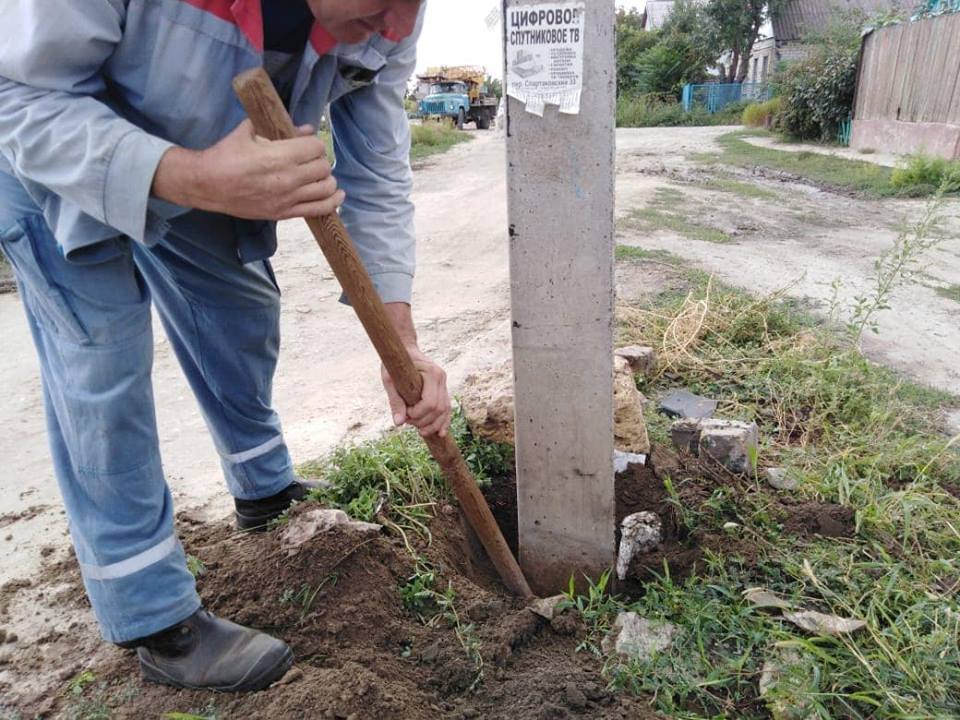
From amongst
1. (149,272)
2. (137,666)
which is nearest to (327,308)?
(149,272)

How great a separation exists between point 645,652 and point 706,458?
36.2 inches

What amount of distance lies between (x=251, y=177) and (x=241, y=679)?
117cm

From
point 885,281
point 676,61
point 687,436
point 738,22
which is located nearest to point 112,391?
point 687,436

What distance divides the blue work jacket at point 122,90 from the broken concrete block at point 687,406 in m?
1.94

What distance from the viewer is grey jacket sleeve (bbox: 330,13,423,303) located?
190 centimetres

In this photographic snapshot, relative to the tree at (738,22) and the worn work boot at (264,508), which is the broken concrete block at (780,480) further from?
the tree at (738,22)

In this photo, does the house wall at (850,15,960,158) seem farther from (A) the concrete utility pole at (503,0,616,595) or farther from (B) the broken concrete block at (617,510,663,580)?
(A) the concrete utility pole at (503,0,616,595)

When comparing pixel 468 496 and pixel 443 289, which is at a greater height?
pixel 468 496

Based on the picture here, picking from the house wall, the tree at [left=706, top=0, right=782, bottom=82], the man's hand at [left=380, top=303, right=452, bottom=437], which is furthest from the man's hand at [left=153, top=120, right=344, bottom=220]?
the tree at [left=706, top=0, right=782, bottom=82]

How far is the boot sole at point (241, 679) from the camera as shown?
1.68 m

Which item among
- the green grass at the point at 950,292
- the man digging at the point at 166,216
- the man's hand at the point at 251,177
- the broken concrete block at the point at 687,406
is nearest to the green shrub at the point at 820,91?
the green grass at the point at 950,292

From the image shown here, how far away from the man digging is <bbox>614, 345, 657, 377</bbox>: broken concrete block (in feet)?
5.41

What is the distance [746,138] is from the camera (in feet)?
61.7

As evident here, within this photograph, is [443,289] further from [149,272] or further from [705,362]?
[149,272]
